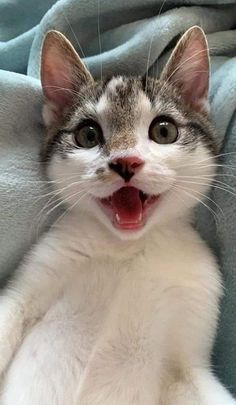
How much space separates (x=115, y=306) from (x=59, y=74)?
74 centimetres

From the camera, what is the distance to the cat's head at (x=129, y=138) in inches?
57.0

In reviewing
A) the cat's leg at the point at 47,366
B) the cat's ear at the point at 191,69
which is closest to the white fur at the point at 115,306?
the cat's leg at the point at 47,366

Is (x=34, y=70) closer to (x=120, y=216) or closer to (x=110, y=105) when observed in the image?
(x=110, y=105)

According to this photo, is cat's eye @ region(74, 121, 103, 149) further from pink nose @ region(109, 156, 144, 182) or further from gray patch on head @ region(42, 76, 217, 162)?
pink nose @ region(109, 156, 144, 182)

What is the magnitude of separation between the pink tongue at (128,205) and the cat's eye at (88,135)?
0.18m

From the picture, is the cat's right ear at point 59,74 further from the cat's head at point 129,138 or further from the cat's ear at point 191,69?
the cat's ear at point 191,69

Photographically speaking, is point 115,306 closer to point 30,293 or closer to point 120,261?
point 120,261

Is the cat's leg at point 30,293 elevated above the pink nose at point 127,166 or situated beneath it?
situated beneath

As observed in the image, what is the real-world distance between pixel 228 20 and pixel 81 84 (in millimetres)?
590

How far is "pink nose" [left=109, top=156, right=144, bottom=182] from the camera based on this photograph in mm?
1373

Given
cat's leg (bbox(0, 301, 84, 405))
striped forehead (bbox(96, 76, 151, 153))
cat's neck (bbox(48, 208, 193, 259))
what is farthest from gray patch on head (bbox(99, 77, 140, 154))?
cat's leg (bbox(0, 301, 84, 405))

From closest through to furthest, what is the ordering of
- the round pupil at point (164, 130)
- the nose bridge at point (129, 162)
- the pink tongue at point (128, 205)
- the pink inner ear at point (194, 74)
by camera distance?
the nose bridge at point (129, 162) < the pink tongue at point (128, 205) < the round pupil at point (164, 130) < the pink inner ear at point (194, 74)

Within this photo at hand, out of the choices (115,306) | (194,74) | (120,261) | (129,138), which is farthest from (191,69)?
(115,306)

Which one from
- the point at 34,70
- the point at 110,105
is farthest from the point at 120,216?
the point at 34,70
